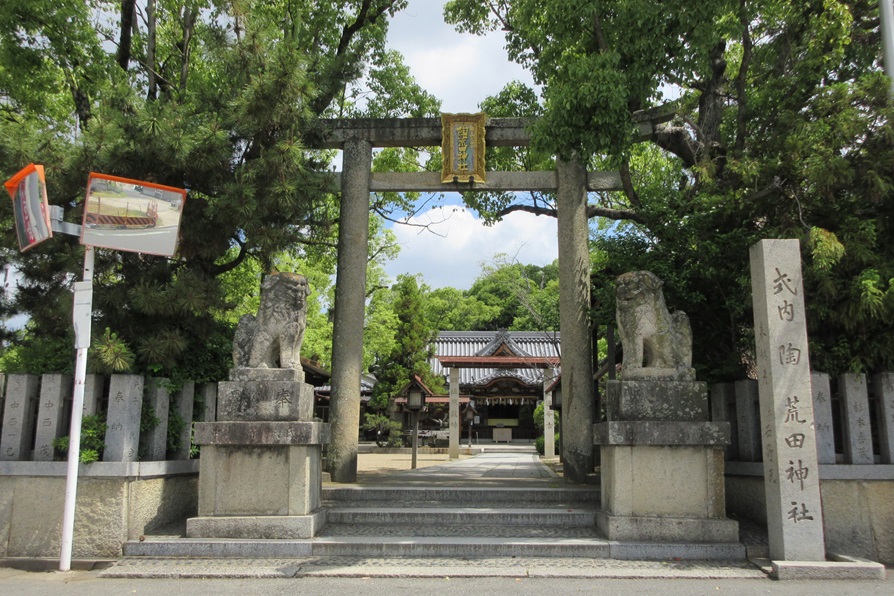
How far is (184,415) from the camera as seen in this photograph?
24.2 feet

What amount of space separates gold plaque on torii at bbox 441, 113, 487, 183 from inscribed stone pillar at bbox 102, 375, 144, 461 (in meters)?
5.51

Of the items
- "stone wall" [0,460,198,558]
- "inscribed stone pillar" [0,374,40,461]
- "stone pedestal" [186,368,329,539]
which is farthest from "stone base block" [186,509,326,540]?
"inscribed stone pillar" [0,374,40,461]

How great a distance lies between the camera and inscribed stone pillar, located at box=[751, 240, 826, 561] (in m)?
5.59

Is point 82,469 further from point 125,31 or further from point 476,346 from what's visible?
Result: point 476,346

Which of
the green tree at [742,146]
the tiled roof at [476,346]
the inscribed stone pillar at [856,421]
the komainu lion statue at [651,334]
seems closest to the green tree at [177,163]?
the green tree at [742,146]

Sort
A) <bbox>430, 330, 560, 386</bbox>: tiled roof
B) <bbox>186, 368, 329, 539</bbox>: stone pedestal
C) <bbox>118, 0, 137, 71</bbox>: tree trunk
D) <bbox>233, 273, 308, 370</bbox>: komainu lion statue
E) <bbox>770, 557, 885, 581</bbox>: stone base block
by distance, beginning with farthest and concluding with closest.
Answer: <bbox>430, 330, 560, 386</bbox>: tiled roof < <bbox>118, 0, 137, 71</bbox>: tree trunk < <bbox>233, 273, 308, 370</bbox>: komainu lion statue < <bbox>186, 368, 329, 539</bbox>: stone pedestal < <bbox>770, 557, 885, 581</bbox>: stone base block

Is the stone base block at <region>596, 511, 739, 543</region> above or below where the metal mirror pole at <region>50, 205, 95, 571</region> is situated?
below

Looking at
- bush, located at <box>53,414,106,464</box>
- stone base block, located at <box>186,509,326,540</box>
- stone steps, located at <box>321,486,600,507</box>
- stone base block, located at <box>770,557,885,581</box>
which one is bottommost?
stone base block, located at <box>770,557,885,581</box>

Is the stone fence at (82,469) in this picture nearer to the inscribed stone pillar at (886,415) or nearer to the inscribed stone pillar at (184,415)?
the inscribed stone pillar at (184,415)

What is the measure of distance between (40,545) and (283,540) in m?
2.50

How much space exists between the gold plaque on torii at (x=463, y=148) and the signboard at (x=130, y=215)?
15.3ft

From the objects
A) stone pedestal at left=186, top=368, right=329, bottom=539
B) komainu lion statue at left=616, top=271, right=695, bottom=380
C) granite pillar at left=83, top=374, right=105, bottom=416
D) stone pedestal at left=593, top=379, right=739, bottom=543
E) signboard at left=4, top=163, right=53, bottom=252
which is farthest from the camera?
komainu lion statue at left=616, top=271, right=695, bottom=380

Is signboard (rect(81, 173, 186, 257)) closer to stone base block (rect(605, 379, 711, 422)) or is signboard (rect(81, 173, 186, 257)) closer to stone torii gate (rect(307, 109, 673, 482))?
stone torii gate (rect(307, 109, 673, 482))

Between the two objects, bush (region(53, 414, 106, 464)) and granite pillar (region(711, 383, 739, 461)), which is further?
granite pillar (region(711, 383, 739, 461))
